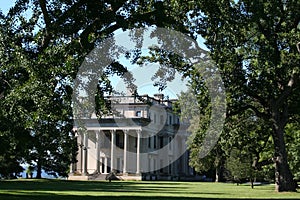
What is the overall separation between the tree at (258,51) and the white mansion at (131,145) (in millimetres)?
50908

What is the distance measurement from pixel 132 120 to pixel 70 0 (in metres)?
63.8

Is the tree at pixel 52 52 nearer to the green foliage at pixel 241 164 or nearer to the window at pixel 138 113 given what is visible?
the green foliage at pixel 241 164

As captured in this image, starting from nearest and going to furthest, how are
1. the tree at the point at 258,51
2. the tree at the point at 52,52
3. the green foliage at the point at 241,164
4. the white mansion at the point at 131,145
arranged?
1. the tree at the point at 52,52
2. the tree at the point at 258,51
3. the green foliage at the point at 241,164
4. the white mansion at the point at 131,145

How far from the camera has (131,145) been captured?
94500 millimetres

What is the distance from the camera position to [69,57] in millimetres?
20672

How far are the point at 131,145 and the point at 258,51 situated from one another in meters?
68.7

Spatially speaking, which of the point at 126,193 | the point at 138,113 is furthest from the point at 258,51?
the point at 138,113

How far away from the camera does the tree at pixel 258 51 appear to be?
2520 centimetres

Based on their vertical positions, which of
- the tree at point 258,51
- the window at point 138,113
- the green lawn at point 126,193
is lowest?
the green lawn at point 126,193

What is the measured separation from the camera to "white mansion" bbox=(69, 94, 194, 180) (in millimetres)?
87500

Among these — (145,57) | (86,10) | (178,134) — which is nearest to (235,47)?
(145,57)

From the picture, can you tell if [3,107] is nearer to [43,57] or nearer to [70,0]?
[43,57]

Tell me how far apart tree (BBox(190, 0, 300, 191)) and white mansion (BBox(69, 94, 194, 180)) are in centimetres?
5091

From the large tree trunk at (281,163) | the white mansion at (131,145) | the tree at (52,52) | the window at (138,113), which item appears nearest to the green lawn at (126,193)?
the large tree trunk at (281,163)
